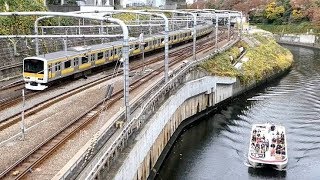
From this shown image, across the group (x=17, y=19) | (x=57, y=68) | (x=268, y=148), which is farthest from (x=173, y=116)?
(x=17, y=19)

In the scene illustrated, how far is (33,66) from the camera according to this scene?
2698 cm

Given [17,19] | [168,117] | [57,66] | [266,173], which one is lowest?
[266,173]

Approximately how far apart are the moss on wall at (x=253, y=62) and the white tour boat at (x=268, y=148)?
11407 millimetres

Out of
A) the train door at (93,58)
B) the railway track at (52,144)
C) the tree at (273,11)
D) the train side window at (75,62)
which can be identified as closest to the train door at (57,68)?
the train side window at (75,62)

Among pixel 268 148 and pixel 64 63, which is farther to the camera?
pixel 64 63

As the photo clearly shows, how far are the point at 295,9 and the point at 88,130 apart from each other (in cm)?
→ 8627

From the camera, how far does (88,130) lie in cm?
2003

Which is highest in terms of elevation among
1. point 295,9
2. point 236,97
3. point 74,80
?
point 295,9

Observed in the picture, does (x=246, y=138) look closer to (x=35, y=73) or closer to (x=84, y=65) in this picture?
(x=84, y=65)

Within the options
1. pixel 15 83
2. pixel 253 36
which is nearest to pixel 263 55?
pixel 253 36

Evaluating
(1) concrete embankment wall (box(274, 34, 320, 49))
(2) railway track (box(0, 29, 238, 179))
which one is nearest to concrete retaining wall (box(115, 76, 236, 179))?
(2) railway track (box(0, 29, 238, 179))

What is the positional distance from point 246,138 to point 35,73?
1537 centimetres

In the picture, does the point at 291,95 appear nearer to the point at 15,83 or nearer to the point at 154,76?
the point at 154,76

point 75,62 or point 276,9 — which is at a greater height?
point 276,9
